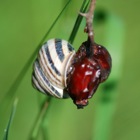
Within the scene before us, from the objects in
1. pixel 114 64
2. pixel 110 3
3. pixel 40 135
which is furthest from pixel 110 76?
pixel 110 3

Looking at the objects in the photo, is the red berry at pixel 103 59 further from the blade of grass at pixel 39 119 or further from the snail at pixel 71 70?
the blade of grass at pixel 39 119

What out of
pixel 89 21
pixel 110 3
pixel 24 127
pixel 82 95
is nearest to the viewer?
pixel 89 21

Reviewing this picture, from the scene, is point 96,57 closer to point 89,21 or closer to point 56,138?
point 89,21

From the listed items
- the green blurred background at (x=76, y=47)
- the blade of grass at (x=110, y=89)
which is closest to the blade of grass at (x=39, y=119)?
the green blurred background at (x=76, y=47)

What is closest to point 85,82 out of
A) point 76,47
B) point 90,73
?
point 90,73

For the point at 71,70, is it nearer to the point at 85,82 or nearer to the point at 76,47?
the point at 85,82

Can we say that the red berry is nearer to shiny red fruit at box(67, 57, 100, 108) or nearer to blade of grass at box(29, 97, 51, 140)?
shiny red fruit at box(67, 57, 100, 108)

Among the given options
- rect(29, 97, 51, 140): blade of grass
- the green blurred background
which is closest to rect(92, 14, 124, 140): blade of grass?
the green blurred background
